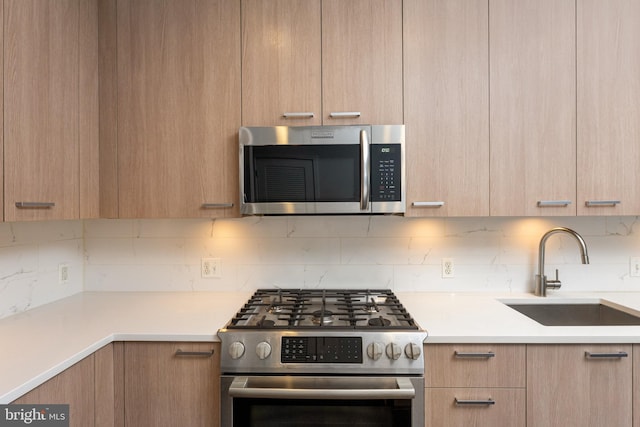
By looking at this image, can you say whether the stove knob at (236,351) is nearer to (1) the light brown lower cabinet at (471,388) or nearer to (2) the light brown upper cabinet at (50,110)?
(1) the light brown lower cabinet at (471,388)

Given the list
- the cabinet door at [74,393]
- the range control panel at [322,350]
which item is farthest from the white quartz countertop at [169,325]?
the range control panel at [322,350]

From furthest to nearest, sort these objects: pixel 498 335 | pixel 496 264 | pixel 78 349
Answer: pixel 496 264
pixel 498 335
pixel 78 349

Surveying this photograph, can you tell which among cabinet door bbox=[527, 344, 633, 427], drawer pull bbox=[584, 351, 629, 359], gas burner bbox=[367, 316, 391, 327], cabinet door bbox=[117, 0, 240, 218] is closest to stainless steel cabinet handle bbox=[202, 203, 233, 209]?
cabinet door bbox=[117, 0, 240, 218]

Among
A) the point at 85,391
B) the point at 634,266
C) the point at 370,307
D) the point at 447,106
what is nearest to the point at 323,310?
the point at 370,307

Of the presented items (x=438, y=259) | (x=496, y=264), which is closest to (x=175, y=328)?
(x=438, y=259)

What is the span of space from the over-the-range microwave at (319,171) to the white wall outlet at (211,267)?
1.71ft

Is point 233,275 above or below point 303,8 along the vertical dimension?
below

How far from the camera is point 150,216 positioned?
2.04 meters

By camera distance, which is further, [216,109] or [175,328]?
[216,109]

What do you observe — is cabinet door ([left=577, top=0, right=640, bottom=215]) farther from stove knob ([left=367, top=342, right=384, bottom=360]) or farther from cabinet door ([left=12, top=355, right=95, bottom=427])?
cabinet door ([left=12, top=355, right=95, bottom=427])

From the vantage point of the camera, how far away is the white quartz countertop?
1.37 m

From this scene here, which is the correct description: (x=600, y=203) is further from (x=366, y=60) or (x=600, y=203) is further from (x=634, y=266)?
(x=366, y=60)

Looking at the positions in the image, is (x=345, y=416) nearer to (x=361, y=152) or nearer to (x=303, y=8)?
(x=361, y=152)

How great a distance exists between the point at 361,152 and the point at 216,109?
0.68 m
